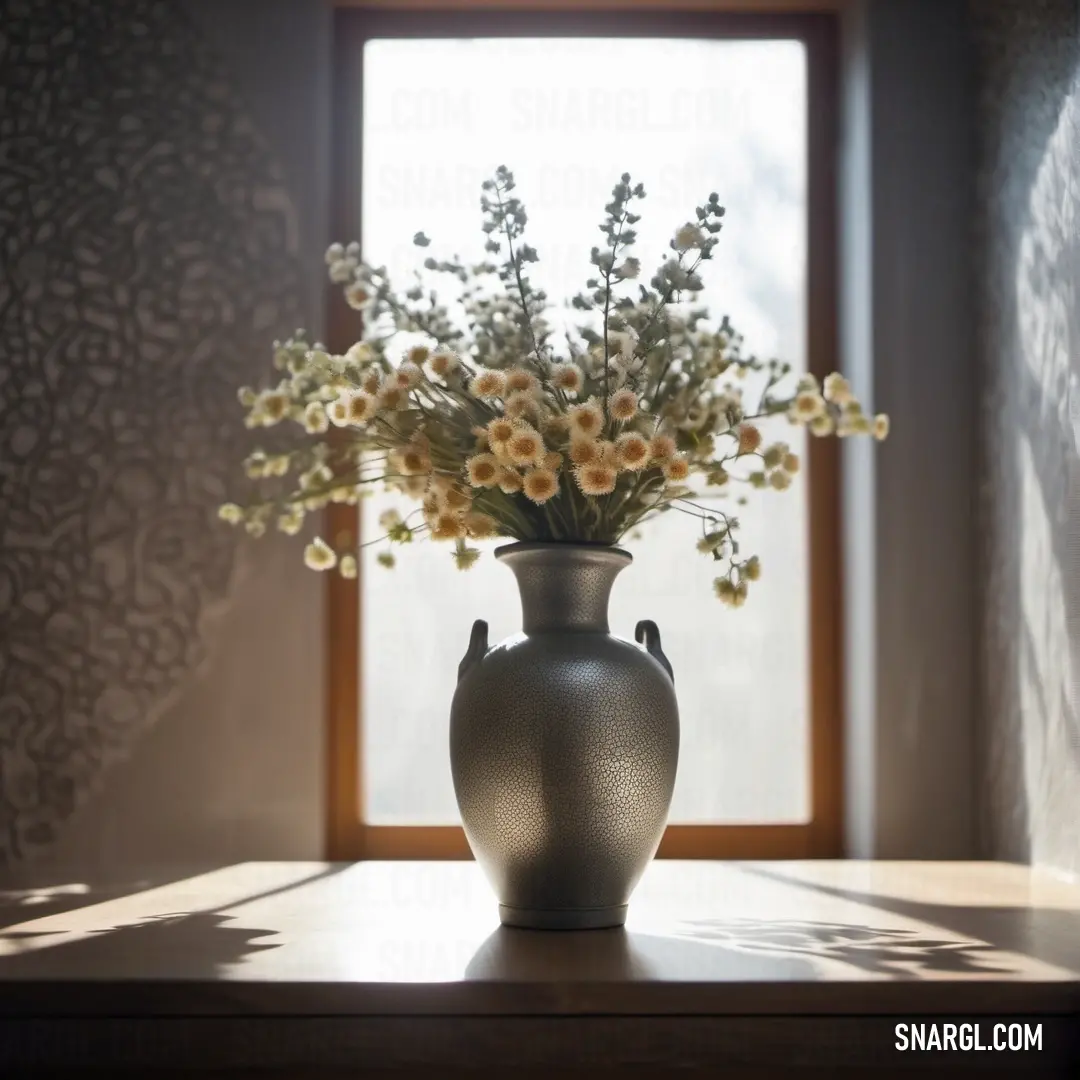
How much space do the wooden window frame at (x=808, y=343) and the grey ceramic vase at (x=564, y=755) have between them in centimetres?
68

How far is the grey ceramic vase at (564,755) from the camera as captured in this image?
128 cm

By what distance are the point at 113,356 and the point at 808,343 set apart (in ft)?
3.45

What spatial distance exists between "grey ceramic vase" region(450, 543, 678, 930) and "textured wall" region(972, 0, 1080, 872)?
0.63m

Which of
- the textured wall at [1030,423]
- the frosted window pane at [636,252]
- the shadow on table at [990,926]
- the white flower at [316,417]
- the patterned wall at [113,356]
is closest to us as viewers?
the shadow on table at [990,926]

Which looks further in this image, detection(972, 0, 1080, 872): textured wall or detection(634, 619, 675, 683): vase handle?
detection(972, 0, 1080, 872): textured wall

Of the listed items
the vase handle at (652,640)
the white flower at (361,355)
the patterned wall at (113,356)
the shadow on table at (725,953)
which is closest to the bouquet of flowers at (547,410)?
the white flower at (361,355)

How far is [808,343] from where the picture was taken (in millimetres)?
2057

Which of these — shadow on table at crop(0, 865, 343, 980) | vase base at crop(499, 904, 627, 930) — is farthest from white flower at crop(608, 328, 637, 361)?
shadow on table at crop(0, 865, 343, 980)

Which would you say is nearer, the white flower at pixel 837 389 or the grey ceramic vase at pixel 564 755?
the grey ceramic vase at pixel 564 755

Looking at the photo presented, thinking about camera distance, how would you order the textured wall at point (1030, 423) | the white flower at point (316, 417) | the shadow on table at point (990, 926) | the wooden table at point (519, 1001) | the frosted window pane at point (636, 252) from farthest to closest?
1. the frosted window pane at point (636, 252)
2. the textured wall at point (1030, 423)
3. the white flower at point (316, 417)
4. the shadow on table at point (990, 926)
5. the wooden table at point (519, 1001)

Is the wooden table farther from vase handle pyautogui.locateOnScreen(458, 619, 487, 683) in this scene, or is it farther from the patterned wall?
the patterned wall

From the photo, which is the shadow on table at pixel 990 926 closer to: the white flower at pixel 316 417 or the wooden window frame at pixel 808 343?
the wooden window frame at pixel 808 343

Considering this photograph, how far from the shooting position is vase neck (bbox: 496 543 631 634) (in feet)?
4.44

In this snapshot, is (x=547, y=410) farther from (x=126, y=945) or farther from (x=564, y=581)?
(x=126, y=945)
